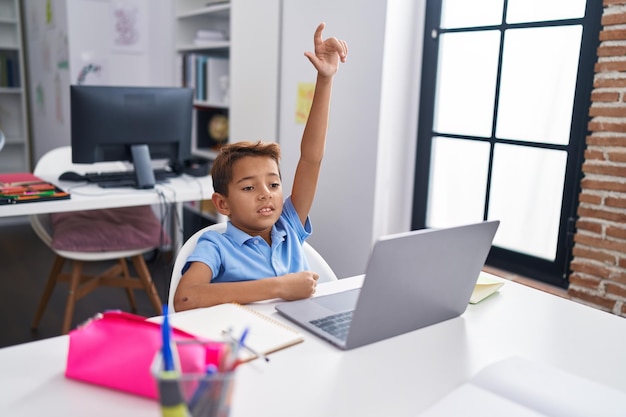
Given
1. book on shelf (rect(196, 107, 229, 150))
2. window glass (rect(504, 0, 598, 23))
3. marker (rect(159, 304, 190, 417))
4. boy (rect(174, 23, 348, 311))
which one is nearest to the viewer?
marker (rect(159, 304, 190, 417))

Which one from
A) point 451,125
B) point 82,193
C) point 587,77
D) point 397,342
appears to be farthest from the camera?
point 451,125

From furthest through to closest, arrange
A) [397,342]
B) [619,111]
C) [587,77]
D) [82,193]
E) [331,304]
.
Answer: [82,193] < [587,77] < [619,111] < [331,304] < [397,342]

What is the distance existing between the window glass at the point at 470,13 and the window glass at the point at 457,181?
53 centimetres

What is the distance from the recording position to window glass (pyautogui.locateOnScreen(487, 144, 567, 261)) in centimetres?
231

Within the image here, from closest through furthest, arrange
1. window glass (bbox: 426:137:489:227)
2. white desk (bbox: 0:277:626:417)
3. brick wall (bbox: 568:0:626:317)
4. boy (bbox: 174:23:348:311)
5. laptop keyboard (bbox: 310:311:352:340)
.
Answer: white desk (bbox: 0:277:626:417)
laptop keyboard (bbox: 310:311:352:340)
boy (bbox: 174:23:348:311)
brick wall (bbox: 568:0:626:317)
window glass (bbox: 426:137:489:227)

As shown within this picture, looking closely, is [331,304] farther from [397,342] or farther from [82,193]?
[82,193]

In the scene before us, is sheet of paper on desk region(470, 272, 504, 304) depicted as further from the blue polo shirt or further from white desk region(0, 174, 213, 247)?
white desk region(0, 174, 213, 247)

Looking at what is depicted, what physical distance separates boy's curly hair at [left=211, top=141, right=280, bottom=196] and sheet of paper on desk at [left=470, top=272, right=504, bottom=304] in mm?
605

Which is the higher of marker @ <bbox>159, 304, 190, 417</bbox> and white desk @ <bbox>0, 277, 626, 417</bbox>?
marker @ <bbox>159, 304, 190, 417</bbox>

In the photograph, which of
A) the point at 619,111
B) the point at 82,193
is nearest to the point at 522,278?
the point at 619,111

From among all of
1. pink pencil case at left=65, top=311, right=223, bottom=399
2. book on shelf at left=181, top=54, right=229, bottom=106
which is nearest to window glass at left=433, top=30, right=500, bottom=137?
book on shelf at left=181, top=54, right=229, bottom=106

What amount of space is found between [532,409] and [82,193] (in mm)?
1916

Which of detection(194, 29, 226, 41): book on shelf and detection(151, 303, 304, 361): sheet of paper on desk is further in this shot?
detection(194, 29, 226, 41): book on shelf

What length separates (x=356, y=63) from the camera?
9.02 ft
